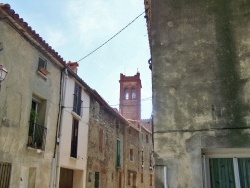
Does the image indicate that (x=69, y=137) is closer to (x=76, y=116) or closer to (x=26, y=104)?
(x=76, y=116)

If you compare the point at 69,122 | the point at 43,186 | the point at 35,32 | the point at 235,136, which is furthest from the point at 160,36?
the point at 69,122

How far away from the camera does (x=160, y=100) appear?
5.64 meters

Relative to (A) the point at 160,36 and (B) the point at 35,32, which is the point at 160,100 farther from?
(B) the point at 35,32

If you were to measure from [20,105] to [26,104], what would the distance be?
0.43 meters

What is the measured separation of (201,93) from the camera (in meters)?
5.46

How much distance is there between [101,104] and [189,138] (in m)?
15.2

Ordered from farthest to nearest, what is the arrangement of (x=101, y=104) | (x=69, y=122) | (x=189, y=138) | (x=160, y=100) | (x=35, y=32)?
(x=101, y=104), (x=69, y=122), (x=35, y=32), (x=160, y=100), (x=189, y=138)

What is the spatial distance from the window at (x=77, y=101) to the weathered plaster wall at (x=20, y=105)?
2.73m

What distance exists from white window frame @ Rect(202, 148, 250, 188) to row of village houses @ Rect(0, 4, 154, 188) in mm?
7282

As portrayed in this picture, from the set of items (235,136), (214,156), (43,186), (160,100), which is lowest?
(43,186)

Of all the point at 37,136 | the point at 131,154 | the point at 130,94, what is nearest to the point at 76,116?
the point at 37,136

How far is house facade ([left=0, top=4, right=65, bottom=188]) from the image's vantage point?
10289 mm

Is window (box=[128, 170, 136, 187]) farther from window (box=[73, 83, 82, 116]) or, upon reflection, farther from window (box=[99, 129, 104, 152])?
window (box=[73, 83, 82, 116])

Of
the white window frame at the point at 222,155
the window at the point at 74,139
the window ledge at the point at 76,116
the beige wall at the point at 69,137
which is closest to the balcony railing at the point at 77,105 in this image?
the window ledge at the point at 76,116
